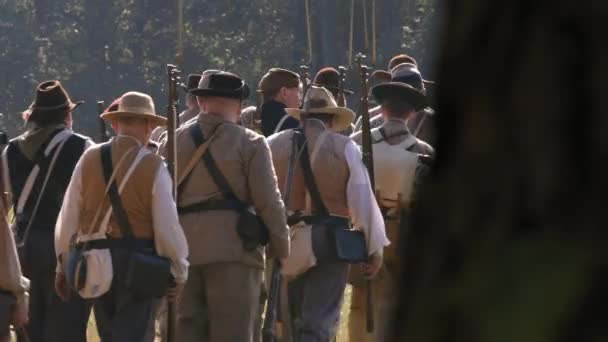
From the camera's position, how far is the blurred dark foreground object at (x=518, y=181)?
2.93 feet

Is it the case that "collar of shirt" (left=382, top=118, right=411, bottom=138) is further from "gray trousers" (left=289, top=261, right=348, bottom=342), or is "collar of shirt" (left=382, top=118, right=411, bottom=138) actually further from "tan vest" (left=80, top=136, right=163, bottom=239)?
"tan vest" (left=80, top=136, right=163, bottom=239)

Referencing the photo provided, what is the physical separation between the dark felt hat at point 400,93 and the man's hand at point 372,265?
4.24 ft

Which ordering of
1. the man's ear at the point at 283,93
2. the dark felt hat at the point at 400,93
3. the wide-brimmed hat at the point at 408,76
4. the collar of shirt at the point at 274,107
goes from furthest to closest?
the wide-brimmed hat at the point at 408,76
the man's ear at the point at 283,93
the collar of shirt at the point at 274,107
the dark felt hat at the point at 400,93

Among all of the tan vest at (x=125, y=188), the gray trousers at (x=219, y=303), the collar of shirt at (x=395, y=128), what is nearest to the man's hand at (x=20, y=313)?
Answer: the tan vest at (x=125, y=188)

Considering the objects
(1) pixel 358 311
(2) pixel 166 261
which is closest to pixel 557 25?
(2) pixel 166 261

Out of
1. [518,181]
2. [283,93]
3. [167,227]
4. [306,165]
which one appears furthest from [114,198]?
[518,181]

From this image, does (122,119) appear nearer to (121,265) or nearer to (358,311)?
(121,265)

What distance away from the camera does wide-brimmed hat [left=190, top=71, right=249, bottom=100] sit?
8438 mm

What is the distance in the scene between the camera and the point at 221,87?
8484 millimetres

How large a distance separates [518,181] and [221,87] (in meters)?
7.59

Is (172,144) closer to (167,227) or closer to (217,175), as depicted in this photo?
(217,175)

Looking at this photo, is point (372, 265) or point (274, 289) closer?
point (274, 289)

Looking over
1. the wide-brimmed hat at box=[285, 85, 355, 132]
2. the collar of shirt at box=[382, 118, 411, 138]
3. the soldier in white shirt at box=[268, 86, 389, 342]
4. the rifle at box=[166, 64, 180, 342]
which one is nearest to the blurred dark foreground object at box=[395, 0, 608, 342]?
the rifle at box=[166, 64, 180, 342]

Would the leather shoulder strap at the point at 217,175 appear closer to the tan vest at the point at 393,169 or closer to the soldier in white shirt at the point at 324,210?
the soldier in white shirt at the point at 324,210
